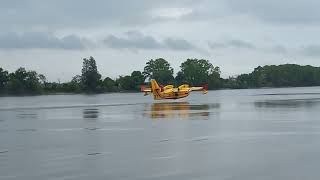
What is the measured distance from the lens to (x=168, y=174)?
1382 cm

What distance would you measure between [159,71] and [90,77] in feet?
73.4

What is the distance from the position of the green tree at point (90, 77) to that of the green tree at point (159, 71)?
15974 mm

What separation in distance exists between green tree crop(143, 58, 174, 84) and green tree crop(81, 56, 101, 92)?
52.4 feet

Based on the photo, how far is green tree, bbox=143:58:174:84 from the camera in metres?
179

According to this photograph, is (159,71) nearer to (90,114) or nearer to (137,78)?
(137,78)

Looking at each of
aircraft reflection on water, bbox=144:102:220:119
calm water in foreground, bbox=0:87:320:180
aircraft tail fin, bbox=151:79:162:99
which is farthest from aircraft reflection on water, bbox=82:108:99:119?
aircraft tail fin, bbox=151:79:162:99

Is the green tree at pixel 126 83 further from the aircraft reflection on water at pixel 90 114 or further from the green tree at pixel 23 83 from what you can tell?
the aircraft reflection on water at pixel 90 114

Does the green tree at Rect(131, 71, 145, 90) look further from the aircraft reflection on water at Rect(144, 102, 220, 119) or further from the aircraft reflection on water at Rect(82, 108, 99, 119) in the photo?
the aircraft reflection on water at Rect(82, 108, 99, 119)

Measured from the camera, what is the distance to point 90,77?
176500 mm

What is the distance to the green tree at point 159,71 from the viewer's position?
179 metres

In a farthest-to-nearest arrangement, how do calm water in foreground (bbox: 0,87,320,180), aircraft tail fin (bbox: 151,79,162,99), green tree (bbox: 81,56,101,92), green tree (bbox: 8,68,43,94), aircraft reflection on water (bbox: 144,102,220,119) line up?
1. green tree (bbox: 81,56,101,92)
2. green tree (bbox: 8,68,43,94)
3. aircraft tail fin (bbox: 151,79,162,99)
4. aircraft reflection on water (bbox: 144,102,220,119)
5. calm water in foreground (bbox: 0,87,320,180)

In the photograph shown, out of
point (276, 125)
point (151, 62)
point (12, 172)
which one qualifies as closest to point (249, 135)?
point (276, 125)

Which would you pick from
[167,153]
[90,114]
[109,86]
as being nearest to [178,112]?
[90,114]

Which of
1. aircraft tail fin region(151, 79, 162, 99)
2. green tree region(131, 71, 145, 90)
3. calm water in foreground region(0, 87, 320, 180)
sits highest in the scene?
green tree region(131, 71, 145, 90)
